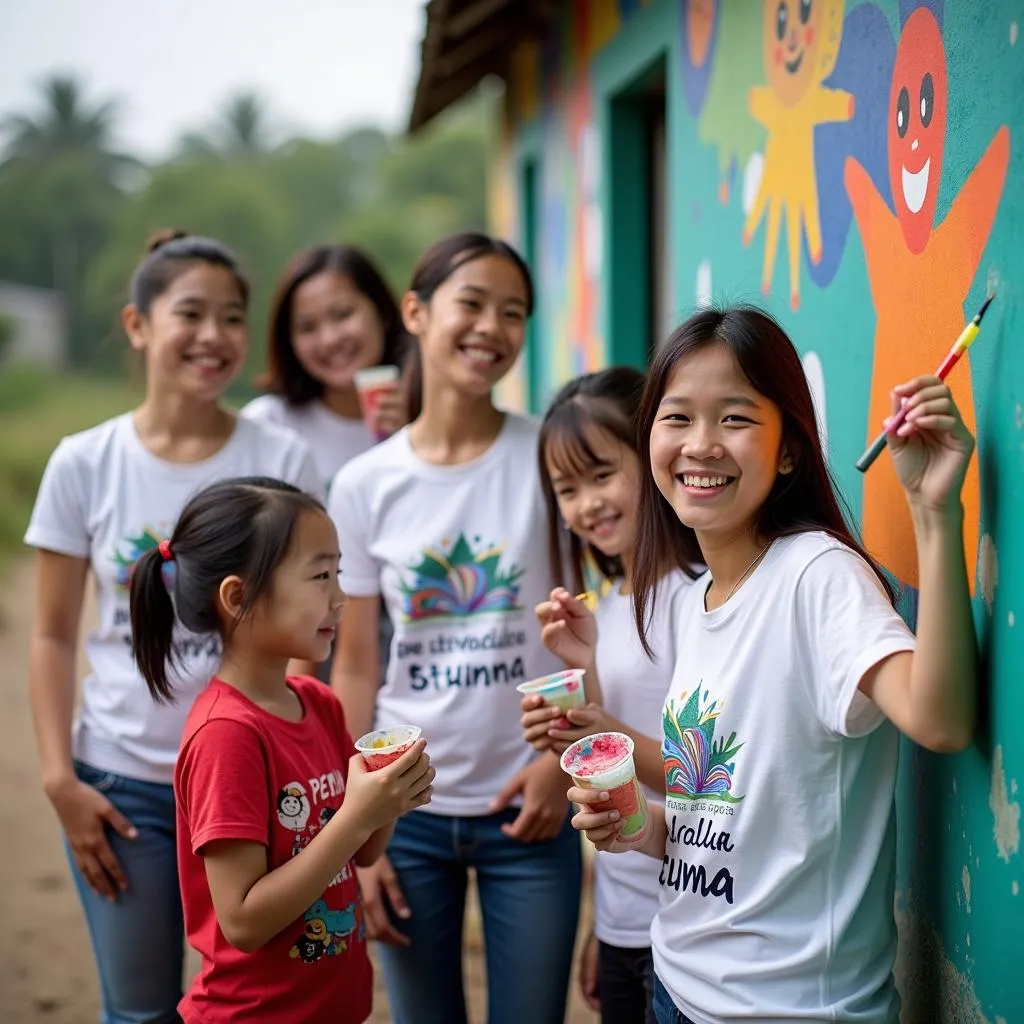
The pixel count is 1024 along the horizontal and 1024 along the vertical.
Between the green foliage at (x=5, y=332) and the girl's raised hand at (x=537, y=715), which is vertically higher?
the green foliage at (x=5, y=332)

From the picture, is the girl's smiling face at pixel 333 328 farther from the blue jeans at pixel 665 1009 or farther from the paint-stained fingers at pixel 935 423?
the paint-stained fingers at pixel 935 423

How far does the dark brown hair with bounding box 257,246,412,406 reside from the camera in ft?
12.7

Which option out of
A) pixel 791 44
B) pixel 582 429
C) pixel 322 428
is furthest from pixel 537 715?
pixel 322 428

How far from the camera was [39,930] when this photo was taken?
5145 mm

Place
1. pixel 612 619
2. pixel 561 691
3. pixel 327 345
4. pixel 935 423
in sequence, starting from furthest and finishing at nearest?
pixel 327 345 → pixel 612 619 → pixel 561 691 → pixel 935 423

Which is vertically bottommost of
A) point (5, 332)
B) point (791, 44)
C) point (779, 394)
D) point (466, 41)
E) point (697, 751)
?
point (697, 751)

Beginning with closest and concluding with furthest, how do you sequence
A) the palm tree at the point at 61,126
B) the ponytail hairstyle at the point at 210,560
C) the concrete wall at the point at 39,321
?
the ponytail hairstyle at the point at 210,560 → the concrete wall at the point at 39,321 → the palm tree at the point at 61,126

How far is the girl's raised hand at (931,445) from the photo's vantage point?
4.82ft

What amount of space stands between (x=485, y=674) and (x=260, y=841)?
2.39ft

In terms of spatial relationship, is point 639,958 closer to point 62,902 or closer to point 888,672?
point 888,672

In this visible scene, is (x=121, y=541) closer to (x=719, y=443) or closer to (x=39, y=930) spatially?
(x=719, y=443)

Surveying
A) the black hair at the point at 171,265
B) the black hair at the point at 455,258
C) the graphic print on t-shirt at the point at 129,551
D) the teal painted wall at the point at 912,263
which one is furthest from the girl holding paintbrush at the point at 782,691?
the black hair at the point at 171,265

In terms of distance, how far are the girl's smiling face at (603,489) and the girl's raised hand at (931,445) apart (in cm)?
96

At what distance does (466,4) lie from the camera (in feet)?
22.8
